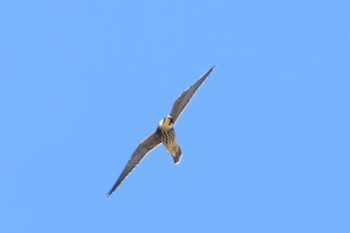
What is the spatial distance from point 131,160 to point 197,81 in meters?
3.14

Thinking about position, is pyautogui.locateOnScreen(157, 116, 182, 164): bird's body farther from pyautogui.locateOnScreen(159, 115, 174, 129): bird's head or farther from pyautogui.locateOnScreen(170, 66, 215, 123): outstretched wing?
pyautogui.locateOnScreen(170, 66, 215, 123): outstretched wing

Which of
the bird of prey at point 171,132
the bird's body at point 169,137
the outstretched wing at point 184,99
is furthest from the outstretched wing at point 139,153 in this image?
the outstretched wing at point 184,99

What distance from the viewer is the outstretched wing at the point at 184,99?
2841 centimetres

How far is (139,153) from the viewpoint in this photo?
2939 centimetres

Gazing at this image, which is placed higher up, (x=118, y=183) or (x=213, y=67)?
(x=213, y=67)

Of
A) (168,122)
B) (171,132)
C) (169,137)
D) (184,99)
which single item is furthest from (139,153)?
(184,99)

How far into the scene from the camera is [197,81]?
2853 centimetres

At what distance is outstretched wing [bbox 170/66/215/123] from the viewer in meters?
28.4

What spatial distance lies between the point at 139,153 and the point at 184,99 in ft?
7.35

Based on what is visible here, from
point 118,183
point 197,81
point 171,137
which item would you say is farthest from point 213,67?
point 118,183

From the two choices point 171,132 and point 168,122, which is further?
point 171,132

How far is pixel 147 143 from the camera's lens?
95.5 feet

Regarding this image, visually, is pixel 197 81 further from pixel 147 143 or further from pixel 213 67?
pixel 147 143

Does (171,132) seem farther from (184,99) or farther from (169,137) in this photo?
(184,99)
